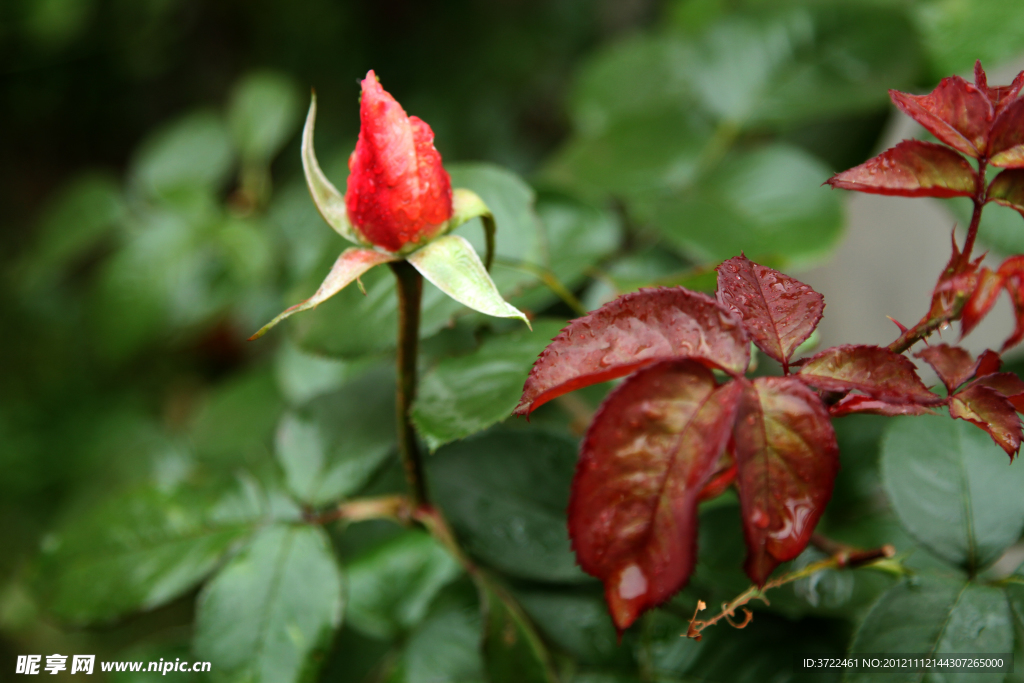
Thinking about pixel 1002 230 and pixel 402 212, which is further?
pixel 1002 230

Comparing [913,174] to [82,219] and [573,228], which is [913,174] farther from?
[82,219]

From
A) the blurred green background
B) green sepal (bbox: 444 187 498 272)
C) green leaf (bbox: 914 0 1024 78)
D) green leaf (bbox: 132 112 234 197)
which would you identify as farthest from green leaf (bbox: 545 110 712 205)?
green leaf (bbox: 132 112 234 197)

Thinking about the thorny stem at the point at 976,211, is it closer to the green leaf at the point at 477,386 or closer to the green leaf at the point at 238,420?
the green leaf at the point at 477,386

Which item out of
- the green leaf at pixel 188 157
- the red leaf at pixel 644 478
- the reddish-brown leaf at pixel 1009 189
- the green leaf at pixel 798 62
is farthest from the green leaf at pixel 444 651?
the green leaf at pixel 188 157

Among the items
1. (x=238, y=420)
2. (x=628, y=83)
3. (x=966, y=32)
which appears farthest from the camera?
(x=628, y=83)

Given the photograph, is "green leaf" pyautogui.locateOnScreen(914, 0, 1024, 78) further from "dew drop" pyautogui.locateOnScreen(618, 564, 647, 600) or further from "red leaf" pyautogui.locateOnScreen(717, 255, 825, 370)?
"dew drop" pyautogui.locateOnScreen(618, 564, 647, 600)

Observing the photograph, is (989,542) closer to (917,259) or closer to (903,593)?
(903,593)

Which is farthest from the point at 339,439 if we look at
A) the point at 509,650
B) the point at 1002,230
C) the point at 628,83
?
the point at 628,83
